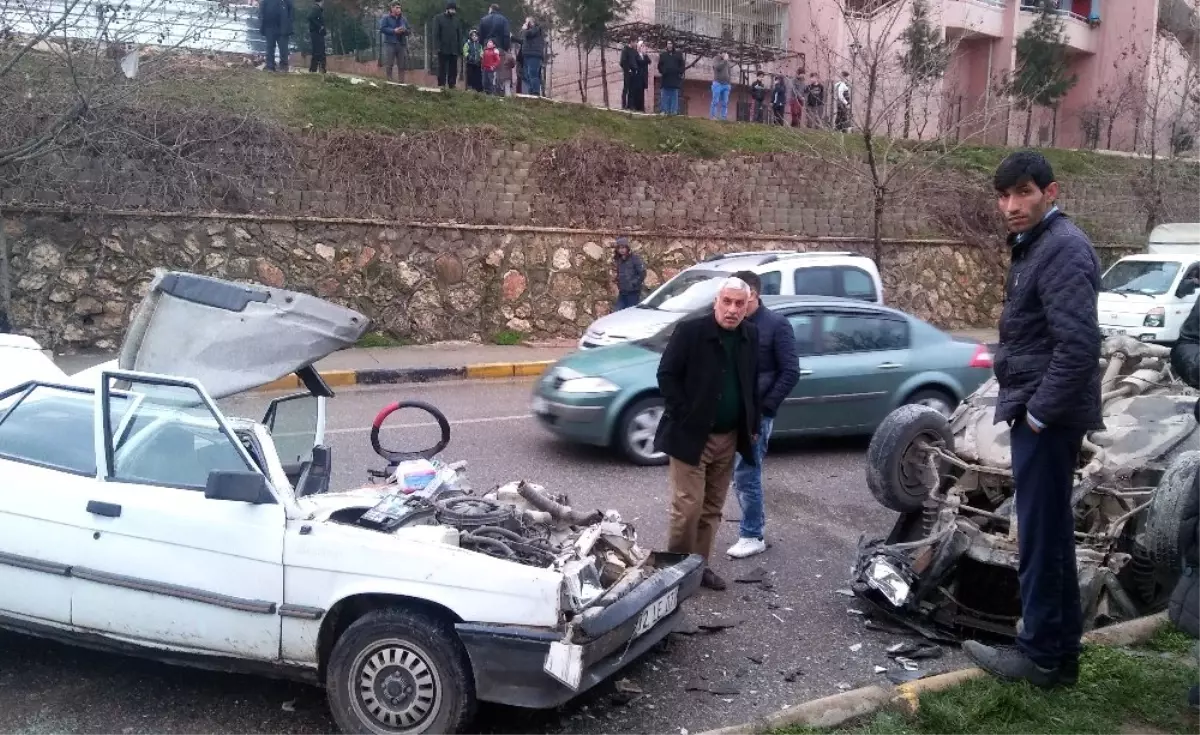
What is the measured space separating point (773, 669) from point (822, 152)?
1826cm

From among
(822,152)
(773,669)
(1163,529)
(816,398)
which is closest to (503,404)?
(816,398)

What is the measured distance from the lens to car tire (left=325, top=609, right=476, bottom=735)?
383cm

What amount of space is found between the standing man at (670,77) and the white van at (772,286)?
12.1 meters

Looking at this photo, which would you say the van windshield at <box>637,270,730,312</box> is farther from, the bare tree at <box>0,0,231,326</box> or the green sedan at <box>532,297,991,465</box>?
the bare tree at <box>0,0,231,326</box>

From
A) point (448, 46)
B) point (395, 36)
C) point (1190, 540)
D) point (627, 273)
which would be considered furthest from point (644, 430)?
point (395, 36)

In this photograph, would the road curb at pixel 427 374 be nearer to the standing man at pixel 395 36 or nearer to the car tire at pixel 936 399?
the car tire at pixel 936 399

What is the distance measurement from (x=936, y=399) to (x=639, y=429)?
10.2 feet

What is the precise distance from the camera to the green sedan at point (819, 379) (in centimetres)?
862

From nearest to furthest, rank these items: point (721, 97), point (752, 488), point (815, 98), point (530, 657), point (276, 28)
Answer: point (530, 657)
point (752, 488)
point (276, 28)
point (815, 98)
point (721, 97)

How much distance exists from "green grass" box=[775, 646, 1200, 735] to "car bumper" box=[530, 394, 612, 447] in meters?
4.83

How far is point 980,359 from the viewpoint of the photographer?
32.3 feet

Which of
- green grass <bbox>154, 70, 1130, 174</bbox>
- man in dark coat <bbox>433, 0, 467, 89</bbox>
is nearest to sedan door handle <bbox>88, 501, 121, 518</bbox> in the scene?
green grass <bbox>154, 70, 1130, 174</bbox>

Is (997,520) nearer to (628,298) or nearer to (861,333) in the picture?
(861,333)

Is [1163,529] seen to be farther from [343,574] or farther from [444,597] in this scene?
[343,574]
